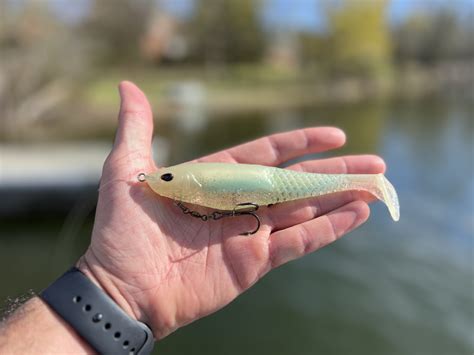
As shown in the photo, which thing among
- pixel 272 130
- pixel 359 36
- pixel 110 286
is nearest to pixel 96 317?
pixel 110 286

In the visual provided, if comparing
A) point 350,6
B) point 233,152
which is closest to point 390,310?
point 233,152

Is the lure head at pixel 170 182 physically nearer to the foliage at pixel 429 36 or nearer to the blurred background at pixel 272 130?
the blurred background at pixel 272 130

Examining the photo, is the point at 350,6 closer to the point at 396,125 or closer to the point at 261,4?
the point at 261,4

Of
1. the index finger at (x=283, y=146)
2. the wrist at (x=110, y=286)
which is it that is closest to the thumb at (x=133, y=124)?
the index finger at (x=283, y=146)

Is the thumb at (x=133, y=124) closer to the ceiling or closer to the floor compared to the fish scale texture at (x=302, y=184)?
closer to the ceiling

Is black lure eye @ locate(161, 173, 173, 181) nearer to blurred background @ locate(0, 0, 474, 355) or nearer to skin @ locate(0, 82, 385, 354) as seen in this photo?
skin @ locate(0, 82, 385, 354)

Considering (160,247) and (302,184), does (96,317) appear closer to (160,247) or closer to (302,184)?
(160,247)
